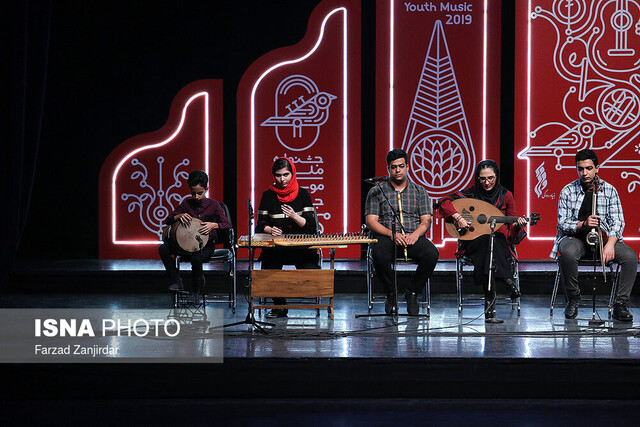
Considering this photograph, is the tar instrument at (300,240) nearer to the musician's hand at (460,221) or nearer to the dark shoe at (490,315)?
the musician's hand at (460,221)

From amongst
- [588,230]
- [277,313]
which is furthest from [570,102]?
[277,313]

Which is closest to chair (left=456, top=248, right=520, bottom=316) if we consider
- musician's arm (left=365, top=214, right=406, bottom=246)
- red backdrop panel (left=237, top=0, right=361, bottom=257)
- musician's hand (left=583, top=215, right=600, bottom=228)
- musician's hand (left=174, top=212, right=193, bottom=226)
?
musician's arm (left=365, top=214, right=406, bottom=246)

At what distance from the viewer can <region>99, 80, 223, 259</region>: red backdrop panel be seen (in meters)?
7.07

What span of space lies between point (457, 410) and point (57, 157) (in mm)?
5252

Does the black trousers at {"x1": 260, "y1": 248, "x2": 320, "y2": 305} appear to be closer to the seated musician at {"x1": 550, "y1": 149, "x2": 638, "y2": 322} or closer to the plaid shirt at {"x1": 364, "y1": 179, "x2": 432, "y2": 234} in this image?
the plaid shirt at {"x1": 364, "y1": 179, "x2": 432, "y2": 234}

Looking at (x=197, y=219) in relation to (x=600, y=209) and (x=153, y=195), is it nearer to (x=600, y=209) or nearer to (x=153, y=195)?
(x=153, y=195)

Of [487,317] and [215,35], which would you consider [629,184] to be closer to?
[487,317]

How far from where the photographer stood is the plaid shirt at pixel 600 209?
16.0ft

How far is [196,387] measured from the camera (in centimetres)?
375

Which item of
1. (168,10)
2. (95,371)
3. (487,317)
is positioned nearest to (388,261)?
(487,317)

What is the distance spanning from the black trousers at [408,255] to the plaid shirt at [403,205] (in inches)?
5.5

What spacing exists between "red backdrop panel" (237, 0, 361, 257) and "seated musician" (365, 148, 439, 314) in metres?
1.93

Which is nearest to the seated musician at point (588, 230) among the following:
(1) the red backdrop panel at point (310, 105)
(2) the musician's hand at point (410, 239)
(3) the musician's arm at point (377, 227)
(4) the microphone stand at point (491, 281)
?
(4) the microphone stand at point (491, 281)

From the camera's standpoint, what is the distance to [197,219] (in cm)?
507
